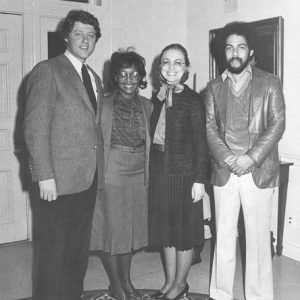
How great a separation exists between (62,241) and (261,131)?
1.33 m

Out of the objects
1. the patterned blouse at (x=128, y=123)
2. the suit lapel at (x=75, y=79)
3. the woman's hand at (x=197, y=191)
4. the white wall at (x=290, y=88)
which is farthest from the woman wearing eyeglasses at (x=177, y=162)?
the white wall at (x=290, y=88)

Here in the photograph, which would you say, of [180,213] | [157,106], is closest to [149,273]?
[180,213]

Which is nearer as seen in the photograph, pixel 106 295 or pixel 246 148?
pixel 246 148

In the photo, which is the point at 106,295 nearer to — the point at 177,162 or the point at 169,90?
the point at 177,162

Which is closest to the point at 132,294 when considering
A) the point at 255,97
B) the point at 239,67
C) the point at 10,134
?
the point at 255,97

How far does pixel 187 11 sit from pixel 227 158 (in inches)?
105

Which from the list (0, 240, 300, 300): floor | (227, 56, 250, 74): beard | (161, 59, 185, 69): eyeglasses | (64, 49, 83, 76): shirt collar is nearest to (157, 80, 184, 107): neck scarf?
(161, 59, 185, 69): eyeglasses

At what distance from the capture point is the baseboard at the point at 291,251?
3.67 meters

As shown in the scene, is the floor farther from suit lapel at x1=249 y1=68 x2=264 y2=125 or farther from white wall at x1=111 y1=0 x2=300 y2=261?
suit lapel at x1=249 y1=68 x2=264 y2=125

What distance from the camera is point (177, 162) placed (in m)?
2.60

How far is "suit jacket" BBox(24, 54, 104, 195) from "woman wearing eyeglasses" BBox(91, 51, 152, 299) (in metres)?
0.15

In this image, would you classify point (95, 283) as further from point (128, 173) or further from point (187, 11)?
point (187, 11)

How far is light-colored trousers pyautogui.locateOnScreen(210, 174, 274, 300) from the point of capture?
261 cm

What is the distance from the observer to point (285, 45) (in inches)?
144
